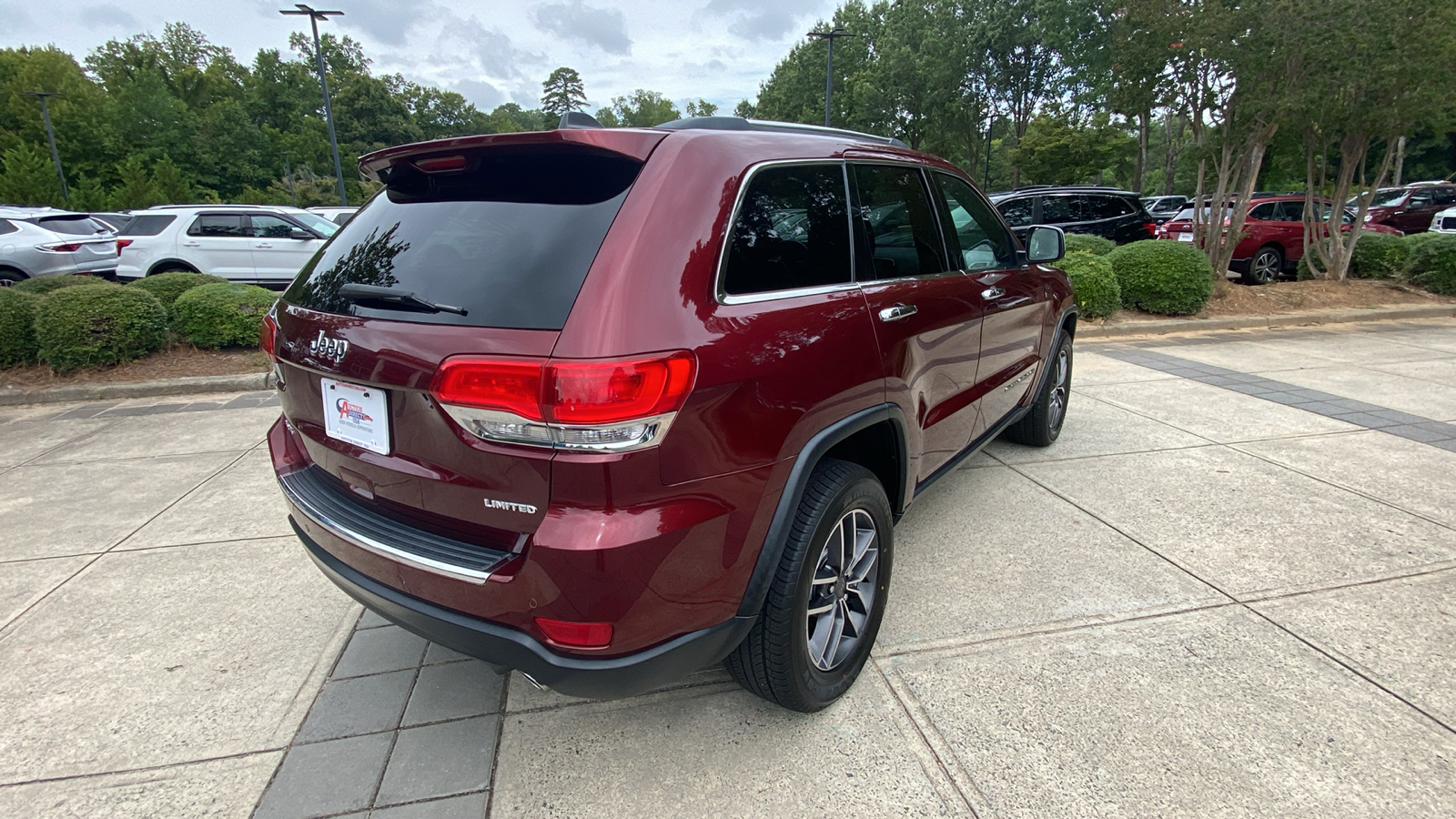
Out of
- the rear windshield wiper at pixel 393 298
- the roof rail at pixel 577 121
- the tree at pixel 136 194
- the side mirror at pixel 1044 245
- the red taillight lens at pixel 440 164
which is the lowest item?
the rear windshield wiper at pixel 393 298

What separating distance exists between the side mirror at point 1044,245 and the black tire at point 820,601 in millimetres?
2159

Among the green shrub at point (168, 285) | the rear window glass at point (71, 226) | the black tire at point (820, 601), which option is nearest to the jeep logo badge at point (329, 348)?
the black tire at point (820, 601)

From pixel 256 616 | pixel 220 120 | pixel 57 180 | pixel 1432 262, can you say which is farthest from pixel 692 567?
pixel 220 120

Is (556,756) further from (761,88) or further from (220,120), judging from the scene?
(761,88)

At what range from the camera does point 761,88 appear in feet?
185

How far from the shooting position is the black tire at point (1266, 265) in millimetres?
12253

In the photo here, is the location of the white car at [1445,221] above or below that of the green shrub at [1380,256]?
above

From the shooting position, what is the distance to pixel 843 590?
2.33 m

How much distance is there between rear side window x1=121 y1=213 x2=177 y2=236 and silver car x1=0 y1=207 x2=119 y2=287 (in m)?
0.45

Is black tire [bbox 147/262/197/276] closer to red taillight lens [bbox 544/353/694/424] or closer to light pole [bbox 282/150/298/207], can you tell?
red taillight lens [bbox 544/353/694/424]

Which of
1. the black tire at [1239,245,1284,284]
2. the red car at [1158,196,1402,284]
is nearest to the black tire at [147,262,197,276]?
the red car at [1158,196,1402,284]

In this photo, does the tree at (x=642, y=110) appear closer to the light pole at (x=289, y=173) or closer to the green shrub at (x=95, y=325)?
the light pole at (x=289, y=173)

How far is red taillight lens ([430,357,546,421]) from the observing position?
1.58 meters

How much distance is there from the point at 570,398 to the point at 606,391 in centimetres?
8
